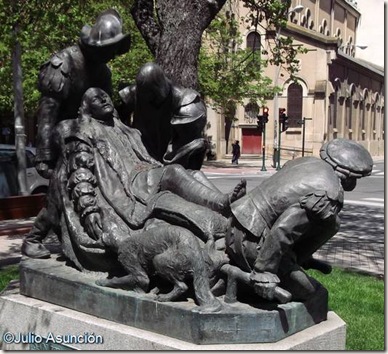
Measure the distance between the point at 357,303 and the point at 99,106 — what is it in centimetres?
Answer: 370

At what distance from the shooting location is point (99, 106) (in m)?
5.44

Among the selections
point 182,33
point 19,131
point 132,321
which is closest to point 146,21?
point 182,33

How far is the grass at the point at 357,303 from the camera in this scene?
19.4 feet

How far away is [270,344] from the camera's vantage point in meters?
3.96

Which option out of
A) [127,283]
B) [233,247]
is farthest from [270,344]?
[127,283]

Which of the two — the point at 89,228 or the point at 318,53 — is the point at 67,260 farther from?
the point at 318,53

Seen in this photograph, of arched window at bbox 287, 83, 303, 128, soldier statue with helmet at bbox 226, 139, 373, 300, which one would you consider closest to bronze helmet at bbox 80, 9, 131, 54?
soldier statue with helmet at bbox 226, 139, 373, 300

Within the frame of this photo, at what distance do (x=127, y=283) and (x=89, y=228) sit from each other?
0.59 meters

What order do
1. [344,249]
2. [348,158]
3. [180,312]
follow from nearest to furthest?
1. [180,312]
2. [348,158]
3. [344,249]

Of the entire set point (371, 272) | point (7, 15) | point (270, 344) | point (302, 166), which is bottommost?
point (371, 272)

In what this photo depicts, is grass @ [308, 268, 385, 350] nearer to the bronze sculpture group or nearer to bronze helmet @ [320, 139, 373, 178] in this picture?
the bronze sculpture group

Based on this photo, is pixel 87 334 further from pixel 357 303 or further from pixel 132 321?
pixel 357 303

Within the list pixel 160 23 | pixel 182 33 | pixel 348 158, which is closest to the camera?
pixel 348 158

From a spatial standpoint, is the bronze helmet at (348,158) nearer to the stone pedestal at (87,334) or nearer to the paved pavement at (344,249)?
the stone pedestal at (87,334)
